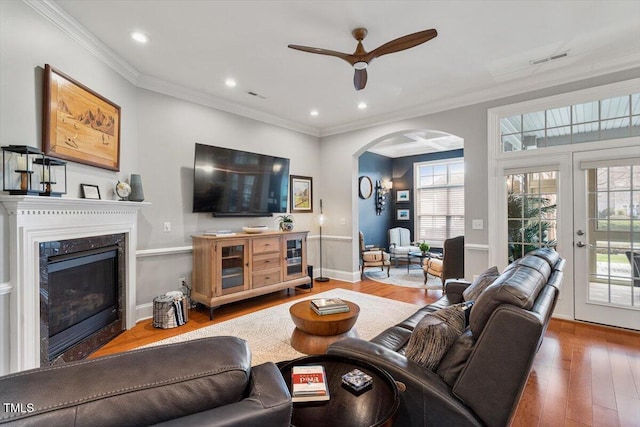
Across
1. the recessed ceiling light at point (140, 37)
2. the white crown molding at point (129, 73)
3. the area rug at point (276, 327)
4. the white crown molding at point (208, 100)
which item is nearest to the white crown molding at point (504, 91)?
the white crown molding at point (208, 100)

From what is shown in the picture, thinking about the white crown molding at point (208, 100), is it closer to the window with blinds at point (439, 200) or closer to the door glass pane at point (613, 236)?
the window with blinds at point (439, 200)

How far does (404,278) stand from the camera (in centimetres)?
580

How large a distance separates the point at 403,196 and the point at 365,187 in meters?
1.40

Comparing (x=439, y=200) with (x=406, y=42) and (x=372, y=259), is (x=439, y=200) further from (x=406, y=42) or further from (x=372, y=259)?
→ (x=406, y=42)

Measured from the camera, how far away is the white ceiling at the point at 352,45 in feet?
7.98

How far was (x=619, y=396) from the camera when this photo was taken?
210cm

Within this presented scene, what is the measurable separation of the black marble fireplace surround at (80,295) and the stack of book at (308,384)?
212cm

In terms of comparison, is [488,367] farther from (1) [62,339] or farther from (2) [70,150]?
(2) [70,150]

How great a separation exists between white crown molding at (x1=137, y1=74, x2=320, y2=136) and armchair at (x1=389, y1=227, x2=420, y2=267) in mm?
3411

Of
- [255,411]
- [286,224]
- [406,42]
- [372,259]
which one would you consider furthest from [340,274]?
[255,411]

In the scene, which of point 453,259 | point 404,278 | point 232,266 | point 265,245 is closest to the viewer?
point 232,266

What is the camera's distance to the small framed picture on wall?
314 inches

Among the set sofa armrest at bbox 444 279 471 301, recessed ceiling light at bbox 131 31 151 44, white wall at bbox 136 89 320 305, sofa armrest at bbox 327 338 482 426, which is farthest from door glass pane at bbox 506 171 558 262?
recessed ceiling light at bbox 131 31 151 44

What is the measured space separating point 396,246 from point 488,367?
20.4 ft
